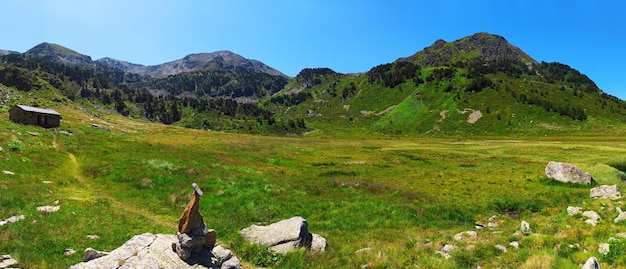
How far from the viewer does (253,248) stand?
52.3 ft

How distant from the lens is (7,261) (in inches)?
418

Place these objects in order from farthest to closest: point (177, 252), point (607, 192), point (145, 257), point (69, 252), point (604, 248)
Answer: point (607, 192), point (69, 252), point (604, 248), point (177, 252), point (145, 257)

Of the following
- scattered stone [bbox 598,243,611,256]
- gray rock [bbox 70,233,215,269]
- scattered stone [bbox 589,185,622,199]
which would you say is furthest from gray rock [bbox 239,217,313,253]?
scattered stone [bbox 589,185,622,199]

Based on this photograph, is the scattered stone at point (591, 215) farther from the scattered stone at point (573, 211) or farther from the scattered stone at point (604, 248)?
the scattered stone at point (604, 248)

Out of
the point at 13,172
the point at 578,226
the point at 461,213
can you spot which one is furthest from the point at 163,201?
the point at 578,226

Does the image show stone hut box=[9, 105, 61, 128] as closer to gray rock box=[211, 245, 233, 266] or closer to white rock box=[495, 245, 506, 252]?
gray rock box=[211, 245, 233, 266]

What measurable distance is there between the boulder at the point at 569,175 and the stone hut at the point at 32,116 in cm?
9036

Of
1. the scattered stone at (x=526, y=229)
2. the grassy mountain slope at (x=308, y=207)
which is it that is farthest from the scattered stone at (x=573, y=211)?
the scattered stone at (x=526, y=229)

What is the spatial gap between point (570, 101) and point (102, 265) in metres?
227

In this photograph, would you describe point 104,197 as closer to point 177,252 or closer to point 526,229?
point 177,252

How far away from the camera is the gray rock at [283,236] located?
16045mm

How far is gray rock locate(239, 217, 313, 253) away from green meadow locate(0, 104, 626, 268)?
69cm

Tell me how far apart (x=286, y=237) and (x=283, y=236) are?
22 cm

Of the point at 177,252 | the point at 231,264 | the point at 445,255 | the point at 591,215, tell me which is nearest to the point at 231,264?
the point at 231,264
